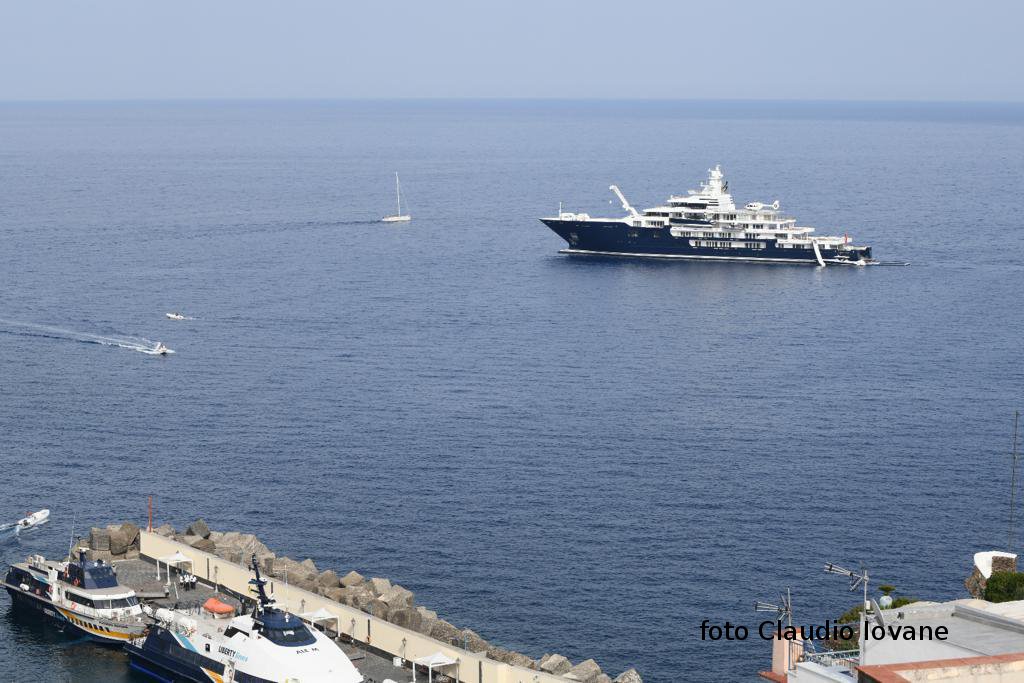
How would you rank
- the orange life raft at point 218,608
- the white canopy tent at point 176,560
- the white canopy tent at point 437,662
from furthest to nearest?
the white canopy tent at point 176,560 < the orange life raft at point 218,608 < the white canopy tent at point 437,662

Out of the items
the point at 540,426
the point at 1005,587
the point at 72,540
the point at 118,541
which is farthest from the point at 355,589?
the point at 540,426

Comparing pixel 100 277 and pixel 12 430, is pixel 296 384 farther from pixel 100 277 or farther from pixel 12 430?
pixel 100 277

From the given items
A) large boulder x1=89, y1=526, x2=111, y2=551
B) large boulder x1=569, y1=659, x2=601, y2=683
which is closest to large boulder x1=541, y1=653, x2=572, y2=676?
large boulder x1=569, y1=659, x2=601, y2=683

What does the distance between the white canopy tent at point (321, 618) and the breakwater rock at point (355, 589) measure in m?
1.41

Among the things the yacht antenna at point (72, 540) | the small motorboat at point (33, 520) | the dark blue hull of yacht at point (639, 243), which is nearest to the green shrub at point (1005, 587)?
the yacht antenna at point (72, 540)

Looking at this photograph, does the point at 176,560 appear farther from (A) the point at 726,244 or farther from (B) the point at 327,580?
(A) the point at 726,244

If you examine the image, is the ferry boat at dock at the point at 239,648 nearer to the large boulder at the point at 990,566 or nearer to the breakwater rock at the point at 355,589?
the breakwater rock at the point at 355,589

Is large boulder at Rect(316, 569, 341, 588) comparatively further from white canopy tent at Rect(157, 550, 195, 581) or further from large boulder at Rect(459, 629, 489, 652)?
large boulder at Rect(459, 629, 489, 652)

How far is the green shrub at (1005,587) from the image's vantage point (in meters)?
46.1

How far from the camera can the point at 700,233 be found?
156 m

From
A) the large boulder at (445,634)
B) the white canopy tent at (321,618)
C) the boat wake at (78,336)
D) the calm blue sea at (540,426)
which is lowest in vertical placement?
the calm blue sea at (540,426)

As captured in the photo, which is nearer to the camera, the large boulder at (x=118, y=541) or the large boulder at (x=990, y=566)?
the large boulder at (x=990, y=566)

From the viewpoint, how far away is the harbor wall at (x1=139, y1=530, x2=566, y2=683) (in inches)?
1731

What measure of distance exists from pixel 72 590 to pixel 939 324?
257ft
